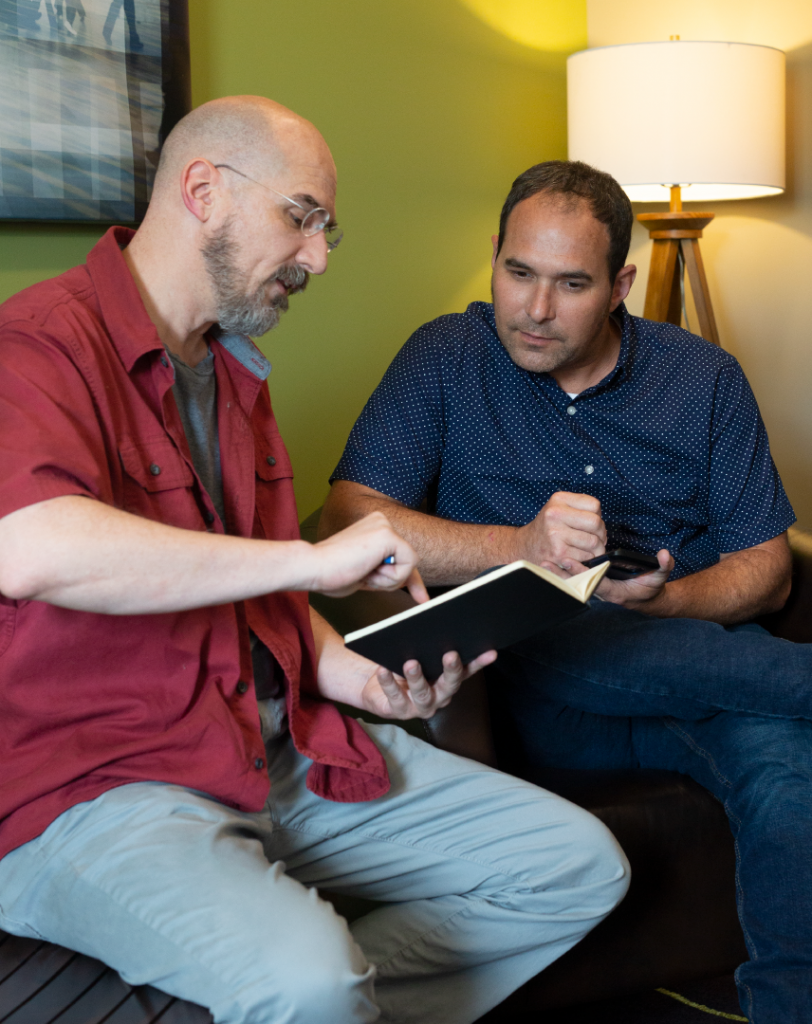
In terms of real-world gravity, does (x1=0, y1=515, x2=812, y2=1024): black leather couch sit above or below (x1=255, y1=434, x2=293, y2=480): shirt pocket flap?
below

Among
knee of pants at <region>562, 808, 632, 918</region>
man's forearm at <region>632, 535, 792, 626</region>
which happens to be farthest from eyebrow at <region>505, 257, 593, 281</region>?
knee of pants at <region>562, 808, 632, 918</region>

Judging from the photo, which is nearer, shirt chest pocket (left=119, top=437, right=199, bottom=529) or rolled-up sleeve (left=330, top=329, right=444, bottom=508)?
shirt chest pocket (left=119, top=437, right=199, bottom=529)

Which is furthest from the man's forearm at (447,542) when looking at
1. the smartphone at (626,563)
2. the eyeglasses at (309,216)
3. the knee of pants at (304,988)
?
the knee of pants at (304,988)

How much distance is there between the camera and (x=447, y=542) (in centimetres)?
184

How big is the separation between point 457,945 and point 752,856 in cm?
42

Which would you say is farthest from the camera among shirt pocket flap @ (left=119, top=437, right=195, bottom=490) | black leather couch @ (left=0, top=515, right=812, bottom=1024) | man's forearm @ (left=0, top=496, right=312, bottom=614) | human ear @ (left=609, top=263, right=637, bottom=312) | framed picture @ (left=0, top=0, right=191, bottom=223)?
human ear @ (left=609, top=263, right=637, bottom=312)

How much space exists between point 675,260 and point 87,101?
1444 millimetres

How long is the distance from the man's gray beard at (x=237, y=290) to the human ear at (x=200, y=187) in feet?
0.11

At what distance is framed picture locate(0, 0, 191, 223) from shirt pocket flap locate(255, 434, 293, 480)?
0.76 meters

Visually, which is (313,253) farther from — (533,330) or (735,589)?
(735,589)

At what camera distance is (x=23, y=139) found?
74.2 inches

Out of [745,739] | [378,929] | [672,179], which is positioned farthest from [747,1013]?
[672,179]

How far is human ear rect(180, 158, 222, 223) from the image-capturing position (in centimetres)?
131

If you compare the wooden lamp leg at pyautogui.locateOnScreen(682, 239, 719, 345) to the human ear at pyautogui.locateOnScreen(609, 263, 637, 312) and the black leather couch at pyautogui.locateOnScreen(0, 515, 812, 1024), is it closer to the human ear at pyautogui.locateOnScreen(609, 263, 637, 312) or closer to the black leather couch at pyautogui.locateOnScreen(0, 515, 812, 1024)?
the human ear at pyautogui.locateOnScreen(609, 263, 637, 312)
